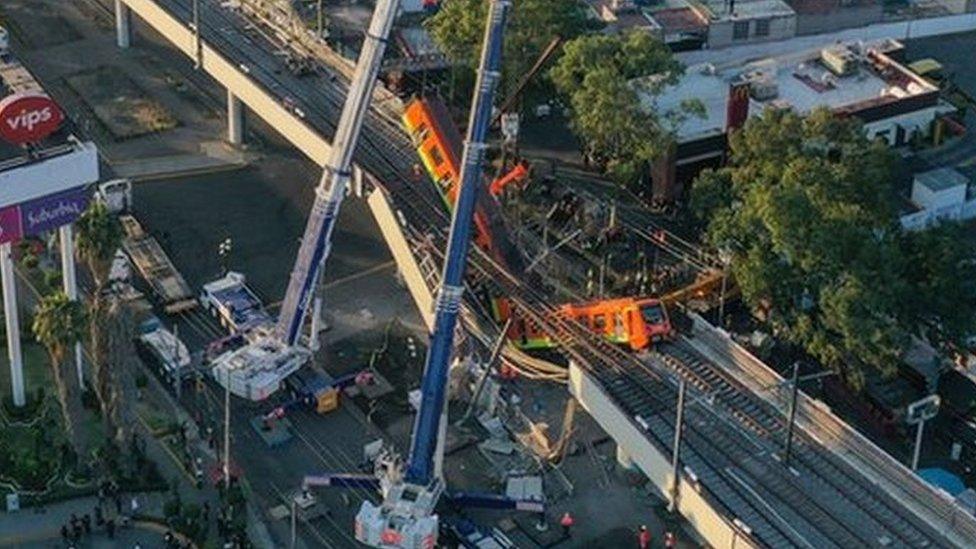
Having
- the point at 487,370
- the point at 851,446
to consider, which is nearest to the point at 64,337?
the point at 487,370

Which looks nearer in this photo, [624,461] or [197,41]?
[624,461]

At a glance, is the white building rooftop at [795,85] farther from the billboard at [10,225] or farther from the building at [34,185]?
the billboard at [10,225]

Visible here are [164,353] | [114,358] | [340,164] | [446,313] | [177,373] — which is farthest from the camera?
[164,353]

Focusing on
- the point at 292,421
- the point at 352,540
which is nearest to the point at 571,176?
the point at 292,421

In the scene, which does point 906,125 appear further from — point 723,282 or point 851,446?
point 851,446

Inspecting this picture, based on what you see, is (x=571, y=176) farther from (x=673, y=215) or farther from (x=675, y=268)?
(x=675, y=268)

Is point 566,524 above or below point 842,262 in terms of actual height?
below
